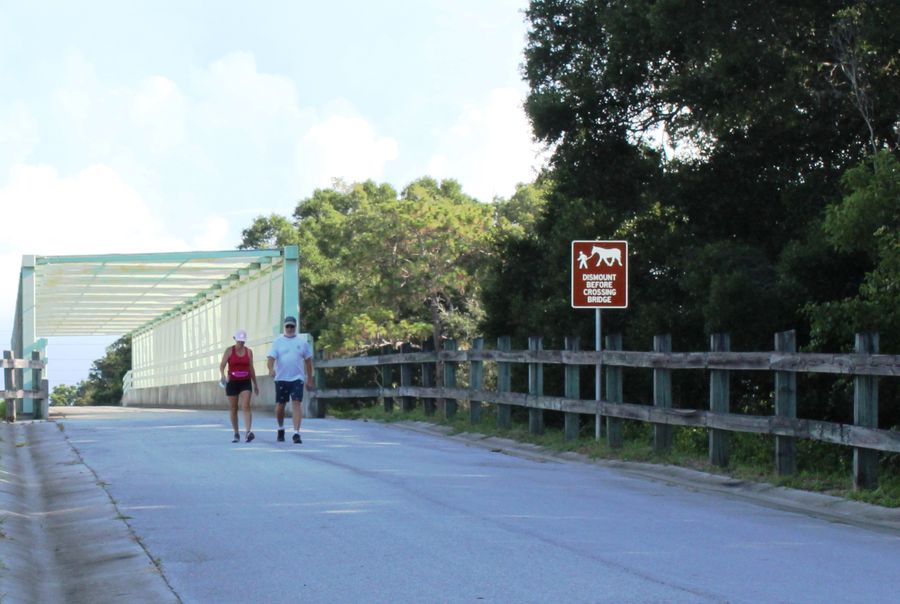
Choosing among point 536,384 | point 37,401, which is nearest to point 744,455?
point 536,384

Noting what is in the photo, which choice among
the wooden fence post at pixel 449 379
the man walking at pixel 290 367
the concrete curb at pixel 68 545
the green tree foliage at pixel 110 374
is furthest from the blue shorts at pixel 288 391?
the green tree foliage at pixel 110 374

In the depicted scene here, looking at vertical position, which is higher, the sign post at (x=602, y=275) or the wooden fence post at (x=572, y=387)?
the sign post at (x=602, y=275)

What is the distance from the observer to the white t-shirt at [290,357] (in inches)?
746

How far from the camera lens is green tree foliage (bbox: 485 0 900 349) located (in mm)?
18078

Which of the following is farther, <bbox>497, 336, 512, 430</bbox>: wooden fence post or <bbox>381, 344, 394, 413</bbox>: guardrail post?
<bbox>381, 344, 394, 413</bbox>: guardrail post

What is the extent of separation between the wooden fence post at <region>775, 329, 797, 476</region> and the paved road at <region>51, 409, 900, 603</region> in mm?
813

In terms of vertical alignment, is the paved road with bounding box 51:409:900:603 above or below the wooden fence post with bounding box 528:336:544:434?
below

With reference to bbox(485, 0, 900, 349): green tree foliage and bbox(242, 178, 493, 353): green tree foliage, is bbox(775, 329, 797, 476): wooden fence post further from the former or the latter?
bbox(242, 178, 493, 353): green tree foliage

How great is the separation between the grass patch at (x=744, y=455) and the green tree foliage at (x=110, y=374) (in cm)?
8455

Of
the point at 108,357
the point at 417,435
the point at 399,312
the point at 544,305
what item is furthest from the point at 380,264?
the point at 108,357

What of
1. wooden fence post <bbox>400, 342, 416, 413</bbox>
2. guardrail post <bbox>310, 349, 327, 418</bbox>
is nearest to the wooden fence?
guardrail post <bbox>310, 349, 327, 418</bbox>

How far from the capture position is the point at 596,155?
→ 77.7ft

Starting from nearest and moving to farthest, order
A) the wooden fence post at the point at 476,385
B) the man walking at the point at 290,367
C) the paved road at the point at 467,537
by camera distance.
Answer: the paved road at the point at 467,537 → the man walking at the point at 290,367 → the wooden fence post at the point at 476,385

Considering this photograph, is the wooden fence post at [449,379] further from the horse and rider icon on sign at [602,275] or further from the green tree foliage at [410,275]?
the green tree foliage at [410,275]
